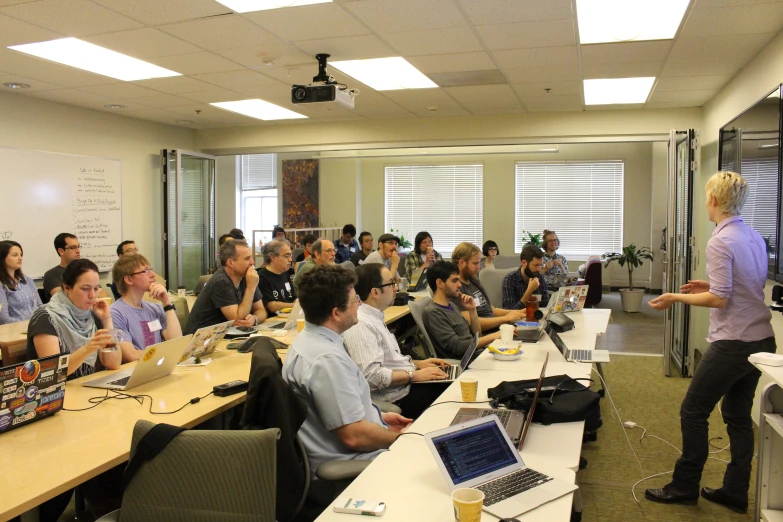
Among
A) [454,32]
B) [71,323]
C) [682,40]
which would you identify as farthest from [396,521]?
[682,40]

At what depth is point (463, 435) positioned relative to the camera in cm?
179

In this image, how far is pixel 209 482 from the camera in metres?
1.75

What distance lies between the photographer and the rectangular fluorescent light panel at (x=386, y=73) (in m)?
5.16

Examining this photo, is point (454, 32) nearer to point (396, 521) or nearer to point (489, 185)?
point (396, 521)

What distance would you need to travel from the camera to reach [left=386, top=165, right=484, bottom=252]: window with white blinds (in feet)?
41.6

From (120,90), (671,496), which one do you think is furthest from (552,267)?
(120,90)

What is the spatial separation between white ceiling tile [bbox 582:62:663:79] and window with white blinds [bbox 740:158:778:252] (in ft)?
3.80

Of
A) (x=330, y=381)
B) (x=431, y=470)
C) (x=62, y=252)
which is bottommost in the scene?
(x=431, y=470)

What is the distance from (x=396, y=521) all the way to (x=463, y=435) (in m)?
0.30

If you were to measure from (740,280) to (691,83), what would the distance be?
3520 millimetres

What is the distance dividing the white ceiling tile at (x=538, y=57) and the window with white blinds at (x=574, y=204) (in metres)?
7.23

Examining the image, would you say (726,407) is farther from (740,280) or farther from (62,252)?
(62,252)

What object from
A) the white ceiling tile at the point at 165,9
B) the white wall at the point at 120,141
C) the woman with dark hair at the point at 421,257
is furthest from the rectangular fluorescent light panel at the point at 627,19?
the white wall at the point at 120,141

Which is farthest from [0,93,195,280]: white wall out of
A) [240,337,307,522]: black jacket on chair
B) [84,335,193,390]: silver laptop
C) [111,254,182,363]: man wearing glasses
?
[240,337,307,522]: black jacket on chair
